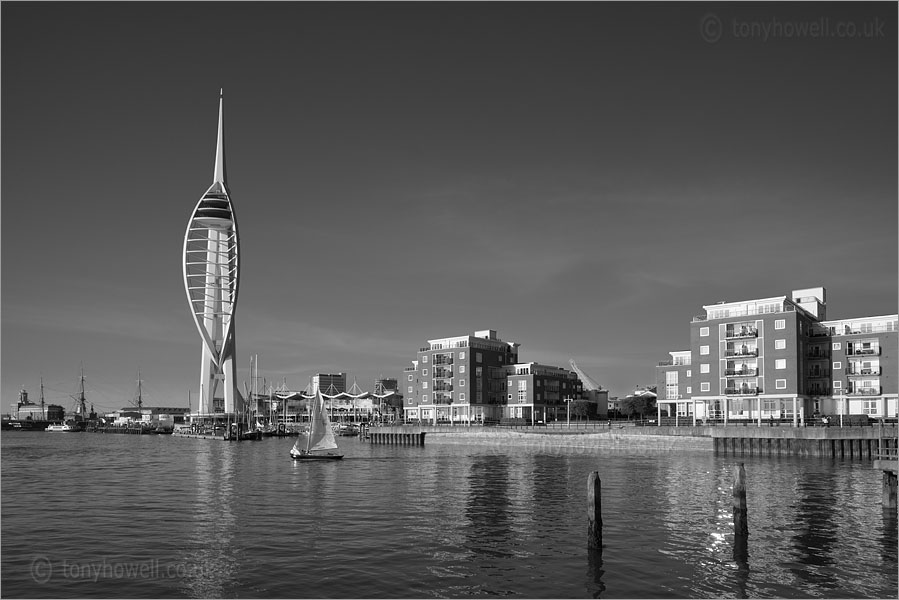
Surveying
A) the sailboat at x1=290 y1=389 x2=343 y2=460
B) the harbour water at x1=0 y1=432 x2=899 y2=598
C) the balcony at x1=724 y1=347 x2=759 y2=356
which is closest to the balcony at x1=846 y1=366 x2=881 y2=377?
the balcony at x1=724 y1=347 x2=759 y2=356

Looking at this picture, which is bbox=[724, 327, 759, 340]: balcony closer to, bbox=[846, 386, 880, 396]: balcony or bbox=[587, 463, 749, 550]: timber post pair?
bbox=[846, 386, 880, 396]: balcony

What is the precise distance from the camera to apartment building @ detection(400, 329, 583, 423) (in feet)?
506

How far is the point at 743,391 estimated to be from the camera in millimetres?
111000

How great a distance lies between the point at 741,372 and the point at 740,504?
80.5 meters

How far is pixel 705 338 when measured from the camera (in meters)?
116

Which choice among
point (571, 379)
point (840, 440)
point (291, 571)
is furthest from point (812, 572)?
point (571, 379)

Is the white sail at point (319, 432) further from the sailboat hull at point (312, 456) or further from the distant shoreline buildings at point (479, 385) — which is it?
the distant shoreline buildings at point (479, 385)

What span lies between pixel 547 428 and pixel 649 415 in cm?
6278

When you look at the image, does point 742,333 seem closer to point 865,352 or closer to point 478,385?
point 865,352

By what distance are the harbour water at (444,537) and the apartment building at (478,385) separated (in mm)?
85371

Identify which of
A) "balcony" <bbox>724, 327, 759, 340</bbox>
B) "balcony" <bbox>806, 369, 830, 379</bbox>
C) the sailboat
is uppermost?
"balcony" <bbox>724, 327, 759, 340</bbox>

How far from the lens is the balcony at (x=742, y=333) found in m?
111

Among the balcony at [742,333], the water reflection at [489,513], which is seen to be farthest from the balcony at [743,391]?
the water reflection at [489,513]

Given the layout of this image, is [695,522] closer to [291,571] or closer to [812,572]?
[812,572]
